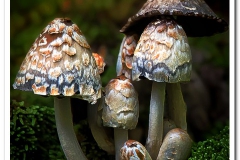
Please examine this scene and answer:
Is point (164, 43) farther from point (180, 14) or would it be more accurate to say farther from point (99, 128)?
point (99, 128)

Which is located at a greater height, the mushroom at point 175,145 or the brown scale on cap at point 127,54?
the brown scale on cap at point 127,54

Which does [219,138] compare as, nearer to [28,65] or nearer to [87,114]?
[87,114]

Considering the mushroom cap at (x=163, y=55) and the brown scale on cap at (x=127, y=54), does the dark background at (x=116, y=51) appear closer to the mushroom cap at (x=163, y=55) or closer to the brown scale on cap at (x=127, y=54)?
the brown scale on cap at (x=127, y=54)

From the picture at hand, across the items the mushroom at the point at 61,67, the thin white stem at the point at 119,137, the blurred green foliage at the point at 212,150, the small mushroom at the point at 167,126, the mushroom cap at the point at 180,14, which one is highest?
the mushroom cap at the point at 180,14

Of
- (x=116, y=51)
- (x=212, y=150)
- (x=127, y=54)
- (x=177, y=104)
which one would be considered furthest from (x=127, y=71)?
(x=116, y=51)

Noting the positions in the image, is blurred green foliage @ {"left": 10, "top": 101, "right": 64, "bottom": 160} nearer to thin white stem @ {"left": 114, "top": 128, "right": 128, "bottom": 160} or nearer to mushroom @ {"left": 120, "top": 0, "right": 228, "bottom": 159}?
thin white stem @ {"left": 114, "top": 128, "right": 128, "bottom": 160}

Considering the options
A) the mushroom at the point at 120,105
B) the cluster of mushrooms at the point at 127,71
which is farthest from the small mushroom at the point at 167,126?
the mushroom at the point at 120,105

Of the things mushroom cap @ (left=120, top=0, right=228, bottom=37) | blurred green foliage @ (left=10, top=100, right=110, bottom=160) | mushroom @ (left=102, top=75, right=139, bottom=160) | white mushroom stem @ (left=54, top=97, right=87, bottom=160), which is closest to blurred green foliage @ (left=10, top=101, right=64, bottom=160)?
blurred green foliage @ (left=10, top=100, right=110, bottom=160)
